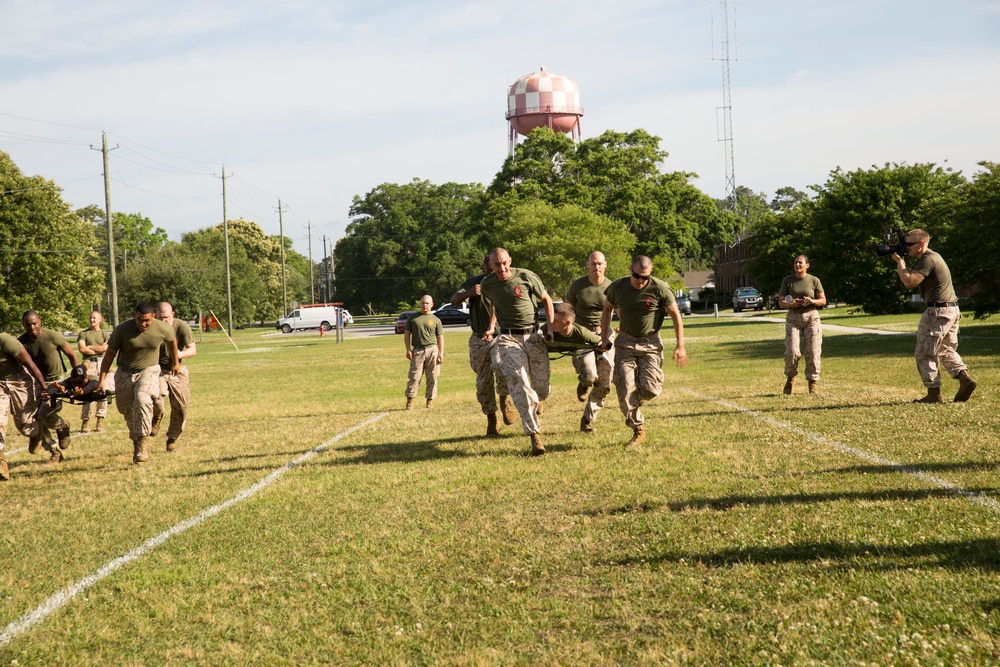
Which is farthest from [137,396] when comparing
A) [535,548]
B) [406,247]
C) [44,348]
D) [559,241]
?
[406,247]

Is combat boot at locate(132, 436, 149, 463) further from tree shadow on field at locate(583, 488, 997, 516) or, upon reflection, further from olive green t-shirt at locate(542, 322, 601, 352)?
tree shadow on field at locate(583, 488, 997, 516)

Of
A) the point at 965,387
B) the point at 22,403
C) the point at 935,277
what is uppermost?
the point at 935,277

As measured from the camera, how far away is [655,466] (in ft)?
29.2

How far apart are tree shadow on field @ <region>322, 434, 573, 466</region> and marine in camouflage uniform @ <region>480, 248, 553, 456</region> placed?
0.38 meters

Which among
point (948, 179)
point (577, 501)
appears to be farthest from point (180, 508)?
point (948, 179)

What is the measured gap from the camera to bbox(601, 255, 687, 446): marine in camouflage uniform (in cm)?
1016

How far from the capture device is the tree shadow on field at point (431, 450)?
33.8 feet

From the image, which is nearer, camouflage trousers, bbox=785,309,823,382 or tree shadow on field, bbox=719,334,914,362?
camouflage trousers, bbox=785,309,823,382

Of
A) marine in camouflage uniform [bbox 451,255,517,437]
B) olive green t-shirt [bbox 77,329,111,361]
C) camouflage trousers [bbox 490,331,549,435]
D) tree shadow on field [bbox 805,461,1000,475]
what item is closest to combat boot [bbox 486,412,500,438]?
marine in camouflage uniform [bbox 451,255,517,437]

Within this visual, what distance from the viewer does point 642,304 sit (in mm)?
10156

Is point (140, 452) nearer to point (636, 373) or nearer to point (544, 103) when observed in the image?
point (636, 373)

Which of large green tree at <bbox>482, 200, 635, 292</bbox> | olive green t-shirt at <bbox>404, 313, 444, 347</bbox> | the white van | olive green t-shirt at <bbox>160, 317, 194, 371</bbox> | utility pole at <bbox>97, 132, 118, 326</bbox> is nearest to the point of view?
olive green t-shirt at <bbox>160, 317, 194, 371</bbox>

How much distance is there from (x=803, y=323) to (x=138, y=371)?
9291 mm

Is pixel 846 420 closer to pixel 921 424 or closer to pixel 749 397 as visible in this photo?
pixel 921 424
